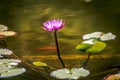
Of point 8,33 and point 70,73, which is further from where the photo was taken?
point 8,33

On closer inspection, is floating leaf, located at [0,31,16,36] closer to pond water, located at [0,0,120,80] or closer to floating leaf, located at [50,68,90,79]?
pond water, located at [0,0,120,80]

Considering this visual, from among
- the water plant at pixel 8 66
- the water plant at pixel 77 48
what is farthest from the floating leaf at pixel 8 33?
the water plant at pixel 77 48

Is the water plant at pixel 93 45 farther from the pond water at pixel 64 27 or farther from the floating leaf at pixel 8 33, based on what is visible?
the floating leaf at pixel 8 33

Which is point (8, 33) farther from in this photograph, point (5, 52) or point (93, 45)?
point (93, 45)

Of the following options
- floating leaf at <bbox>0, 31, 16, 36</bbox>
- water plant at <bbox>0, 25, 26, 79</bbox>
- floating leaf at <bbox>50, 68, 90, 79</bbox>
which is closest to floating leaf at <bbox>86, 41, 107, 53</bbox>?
floating leaf at <bbox>50, 68, 90, 79</bbox>

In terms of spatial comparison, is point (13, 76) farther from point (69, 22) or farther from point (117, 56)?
point (69, 22)

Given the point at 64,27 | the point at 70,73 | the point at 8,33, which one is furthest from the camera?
the point at 64,27

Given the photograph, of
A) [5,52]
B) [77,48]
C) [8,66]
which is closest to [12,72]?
[8,66]
